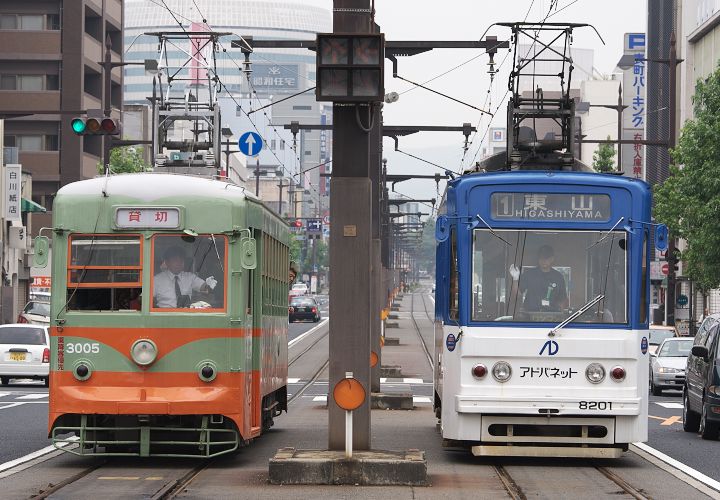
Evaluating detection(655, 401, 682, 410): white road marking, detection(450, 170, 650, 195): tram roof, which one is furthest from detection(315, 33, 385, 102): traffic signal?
detection(655, 401, 682, 410): white road marking

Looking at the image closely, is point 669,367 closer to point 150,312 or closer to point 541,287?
point 541,287

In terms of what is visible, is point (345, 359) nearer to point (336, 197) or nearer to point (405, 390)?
point (336, 197)

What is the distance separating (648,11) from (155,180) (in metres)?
69.7

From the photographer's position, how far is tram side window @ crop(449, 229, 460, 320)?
16375mm

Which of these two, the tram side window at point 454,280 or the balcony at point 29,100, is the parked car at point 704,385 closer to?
the tram side window at point 454,280

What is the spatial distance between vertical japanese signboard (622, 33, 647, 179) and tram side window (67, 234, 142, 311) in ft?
176

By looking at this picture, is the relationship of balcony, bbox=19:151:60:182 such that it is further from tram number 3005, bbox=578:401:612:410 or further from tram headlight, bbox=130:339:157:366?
tram number 3005, bbox=578:401:612:410

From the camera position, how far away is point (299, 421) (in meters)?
24.2

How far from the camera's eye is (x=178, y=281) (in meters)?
16.0

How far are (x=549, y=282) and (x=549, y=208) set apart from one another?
0.80 metres

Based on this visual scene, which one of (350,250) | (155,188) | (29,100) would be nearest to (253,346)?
(155,188)

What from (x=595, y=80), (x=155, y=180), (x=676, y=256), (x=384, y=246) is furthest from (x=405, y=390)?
(x=595, y=80)

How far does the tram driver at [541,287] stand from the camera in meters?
16.2

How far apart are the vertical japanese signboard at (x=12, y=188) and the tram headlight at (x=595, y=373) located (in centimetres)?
4553
